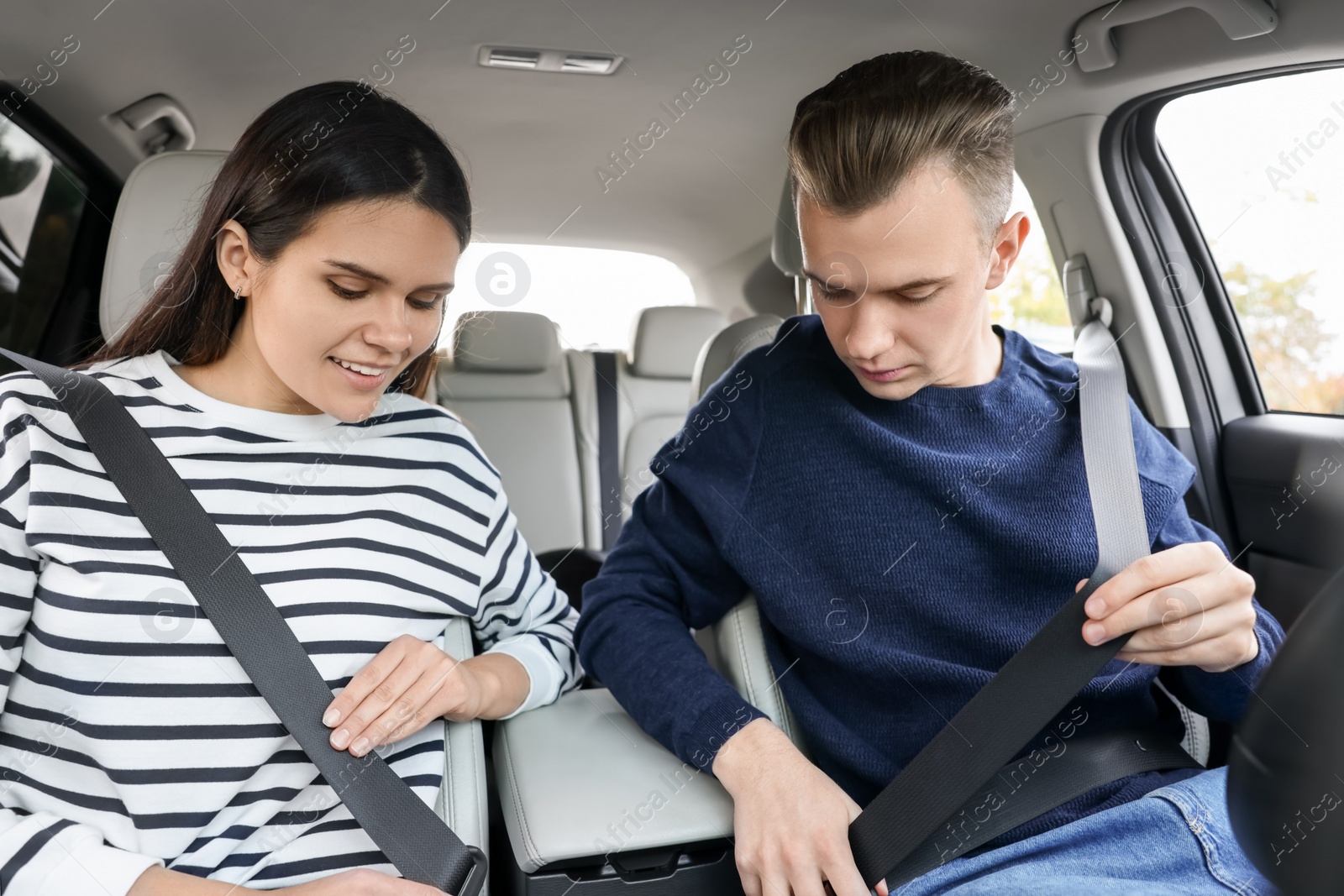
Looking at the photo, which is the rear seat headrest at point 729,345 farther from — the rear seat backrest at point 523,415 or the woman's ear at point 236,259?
the rear seat backrest at point 523,415

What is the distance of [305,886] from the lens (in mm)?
933

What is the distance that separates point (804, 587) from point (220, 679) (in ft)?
2.12

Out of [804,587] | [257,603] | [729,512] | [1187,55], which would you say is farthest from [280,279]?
[1187,55]

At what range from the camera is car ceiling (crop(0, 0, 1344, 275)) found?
5.41 feet

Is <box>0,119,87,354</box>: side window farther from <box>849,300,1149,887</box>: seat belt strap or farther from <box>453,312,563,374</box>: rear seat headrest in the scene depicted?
<box>849,300,1149,887</box>: seat belt strap

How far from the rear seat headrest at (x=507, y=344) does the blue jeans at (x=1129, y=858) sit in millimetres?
2264

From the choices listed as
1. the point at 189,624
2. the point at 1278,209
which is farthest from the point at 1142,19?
the point at 189,624

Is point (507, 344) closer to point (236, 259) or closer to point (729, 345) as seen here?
point (729, 345)

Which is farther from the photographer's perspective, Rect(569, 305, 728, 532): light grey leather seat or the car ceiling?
Rect(569, 305, 728, 532): light grey leather seat

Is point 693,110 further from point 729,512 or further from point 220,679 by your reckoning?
point 220,679

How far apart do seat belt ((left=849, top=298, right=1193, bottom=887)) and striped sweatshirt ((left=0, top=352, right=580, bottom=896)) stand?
0.46 m

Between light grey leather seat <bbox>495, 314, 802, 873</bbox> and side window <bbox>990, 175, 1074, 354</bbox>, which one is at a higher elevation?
light grey leather seat <bbox>495, 314, 802, 873</bbox>

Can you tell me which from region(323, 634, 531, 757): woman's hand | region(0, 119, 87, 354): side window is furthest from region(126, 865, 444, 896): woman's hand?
region(0, 119, 87, 354): side window

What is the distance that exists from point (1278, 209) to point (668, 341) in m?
1.97
